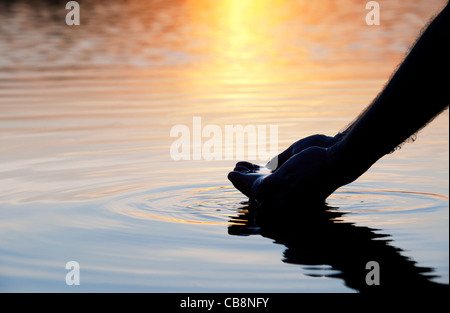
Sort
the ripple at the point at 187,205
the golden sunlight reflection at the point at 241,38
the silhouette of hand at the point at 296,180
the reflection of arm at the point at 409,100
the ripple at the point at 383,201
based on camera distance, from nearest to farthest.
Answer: the reflection of arm at the point at 409,100 < the silhouette of hand at the point at 296,180 < the ripple at the point at 187,205 < the ripple at the point at 383,201 < the golden sunlight reflection at the point at 241,38

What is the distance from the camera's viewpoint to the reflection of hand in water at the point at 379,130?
4.26m

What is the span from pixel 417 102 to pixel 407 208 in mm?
1358

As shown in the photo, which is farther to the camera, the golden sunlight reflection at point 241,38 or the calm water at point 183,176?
the golden sunlight reflection at point 241,38

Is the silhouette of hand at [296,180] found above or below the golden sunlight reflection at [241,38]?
below

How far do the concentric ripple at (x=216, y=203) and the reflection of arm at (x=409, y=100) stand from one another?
92cm

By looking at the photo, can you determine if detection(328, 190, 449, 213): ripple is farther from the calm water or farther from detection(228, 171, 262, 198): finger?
detection(228, 171, 262, 198): finger

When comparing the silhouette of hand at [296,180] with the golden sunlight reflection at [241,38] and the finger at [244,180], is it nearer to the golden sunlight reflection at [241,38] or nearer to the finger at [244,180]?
the finger at [244,180]

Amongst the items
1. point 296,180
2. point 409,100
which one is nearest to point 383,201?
point 296,180

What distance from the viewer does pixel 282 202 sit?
5336 mm

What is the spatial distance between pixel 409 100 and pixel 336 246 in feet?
3.12

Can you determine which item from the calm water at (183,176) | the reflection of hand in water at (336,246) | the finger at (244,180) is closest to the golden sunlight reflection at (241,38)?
the calm water at (183,176)
